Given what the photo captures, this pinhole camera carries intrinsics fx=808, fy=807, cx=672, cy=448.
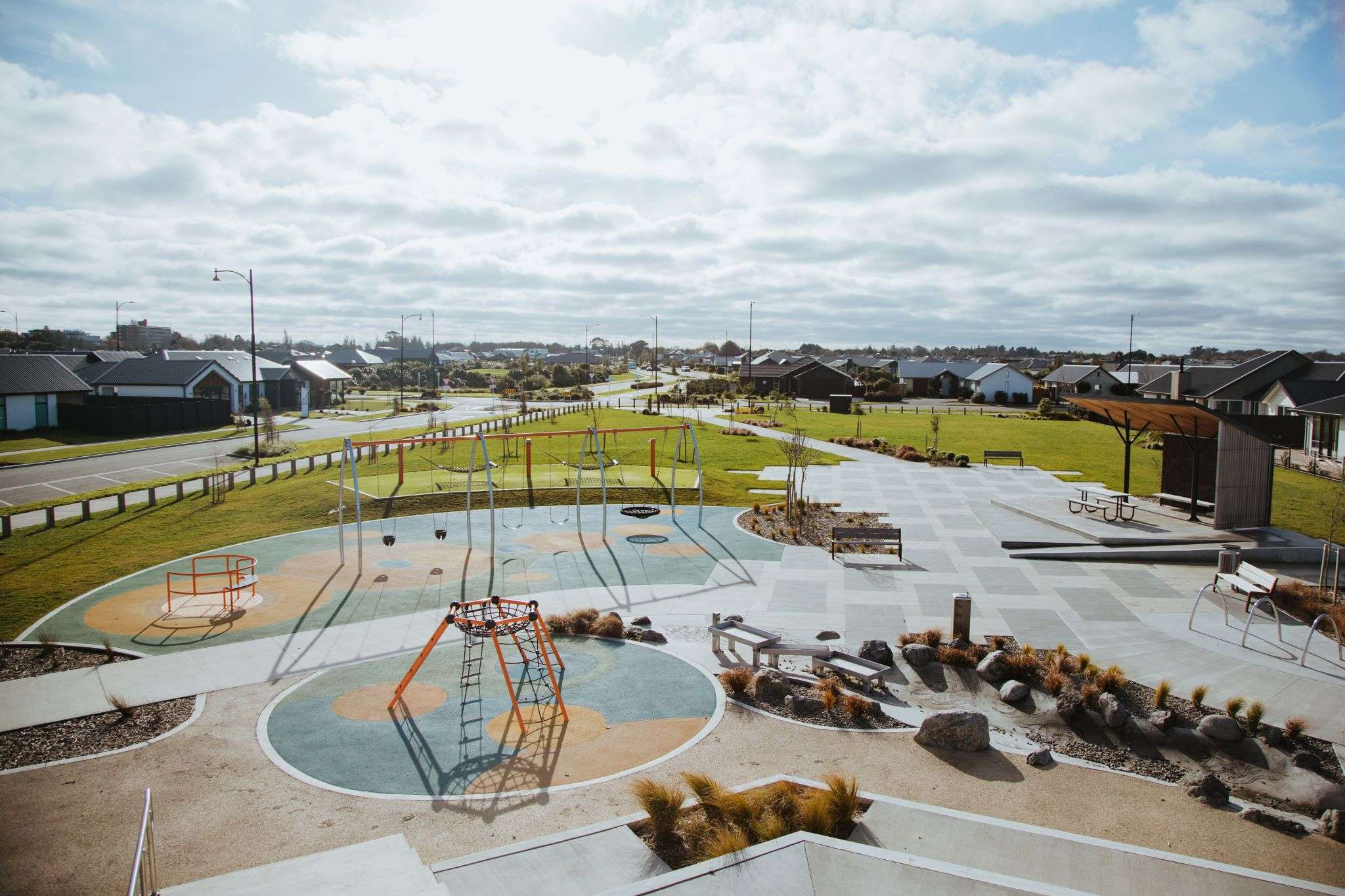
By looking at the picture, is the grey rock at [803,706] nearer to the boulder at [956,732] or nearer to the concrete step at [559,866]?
the boulder at [956,732]

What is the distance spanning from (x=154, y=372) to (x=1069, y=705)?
221ft

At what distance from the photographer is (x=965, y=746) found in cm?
1126

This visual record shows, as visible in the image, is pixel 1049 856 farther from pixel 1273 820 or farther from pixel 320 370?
pixel 320 370

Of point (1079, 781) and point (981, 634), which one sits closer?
point (1079, 781)

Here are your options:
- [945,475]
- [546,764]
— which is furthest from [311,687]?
[945,475]

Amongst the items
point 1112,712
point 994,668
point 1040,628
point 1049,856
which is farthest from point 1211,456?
point 1049,856

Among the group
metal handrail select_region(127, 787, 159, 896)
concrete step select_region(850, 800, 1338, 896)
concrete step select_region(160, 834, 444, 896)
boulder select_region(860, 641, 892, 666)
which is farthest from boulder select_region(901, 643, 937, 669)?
metal handrail select_region(127, 787, 159, 896)

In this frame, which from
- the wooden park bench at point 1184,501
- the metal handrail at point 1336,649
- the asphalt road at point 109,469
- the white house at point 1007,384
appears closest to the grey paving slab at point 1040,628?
the metal handrail at point 1336,649

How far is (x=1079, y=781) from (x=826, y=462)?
3025 cm

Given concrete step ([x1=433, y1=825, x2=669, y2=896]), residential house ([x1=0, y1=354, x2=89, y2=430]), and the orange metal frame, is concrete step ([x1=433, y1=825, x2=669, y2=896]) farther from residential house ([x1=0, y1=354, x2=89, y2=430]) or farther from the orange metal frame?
residential house ([x1=0, y1=354, x2=89, y2=430])

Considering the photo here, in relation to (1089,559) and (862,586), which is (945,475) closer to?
(1089,559)

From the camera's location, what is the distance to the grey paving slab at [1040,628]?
1536cm

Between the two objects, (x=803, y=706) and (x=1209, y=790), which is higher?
(x=1209, y=790)

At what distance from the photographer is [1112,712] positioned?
39.6ft
